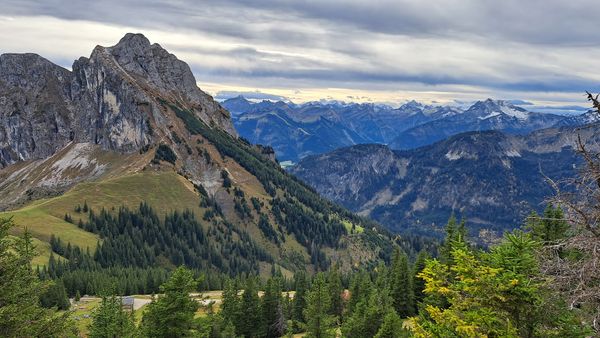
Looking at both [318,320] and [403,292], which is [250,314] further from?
[318,320]

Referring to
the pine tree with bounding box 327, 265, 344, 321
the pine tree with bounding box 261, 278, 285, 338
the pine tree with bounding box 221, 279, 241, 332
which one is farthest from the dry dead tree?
the pine tree with bounding box 327, 265, 344, 321

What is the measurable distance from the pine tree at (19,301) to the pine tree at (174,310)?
8.01 m

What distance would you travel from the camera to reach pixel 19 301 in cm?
2622

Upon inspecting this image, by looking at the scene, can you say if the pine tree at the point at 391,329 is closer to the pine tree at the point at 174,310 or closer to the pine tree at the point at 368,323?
the pine tree at the point at 368,323

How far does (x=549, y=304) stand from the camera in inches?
642

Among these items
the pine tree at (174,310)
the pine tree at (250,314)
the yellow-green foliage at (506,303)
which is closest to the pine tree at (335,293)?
the pine tree at (250,314)

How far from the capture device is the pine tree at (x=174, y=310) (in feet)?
115

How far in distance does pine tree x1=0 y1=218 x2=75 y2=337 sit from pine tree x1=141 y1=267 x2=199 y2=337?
8.01 metres

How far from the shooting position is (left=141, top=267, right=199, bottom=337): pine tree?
115ft

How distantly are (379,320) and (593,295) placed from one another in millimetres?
42472

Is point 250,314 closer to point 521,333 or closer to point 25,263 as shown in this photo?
point 25,263

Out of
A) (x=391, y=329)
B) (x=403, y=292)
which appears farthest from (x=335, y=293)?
(x=391, y=329)

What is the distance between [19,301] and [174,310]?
11683mm

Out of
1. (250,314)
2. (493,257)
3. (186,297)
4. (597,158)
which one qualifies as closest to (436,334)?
(493,257)
